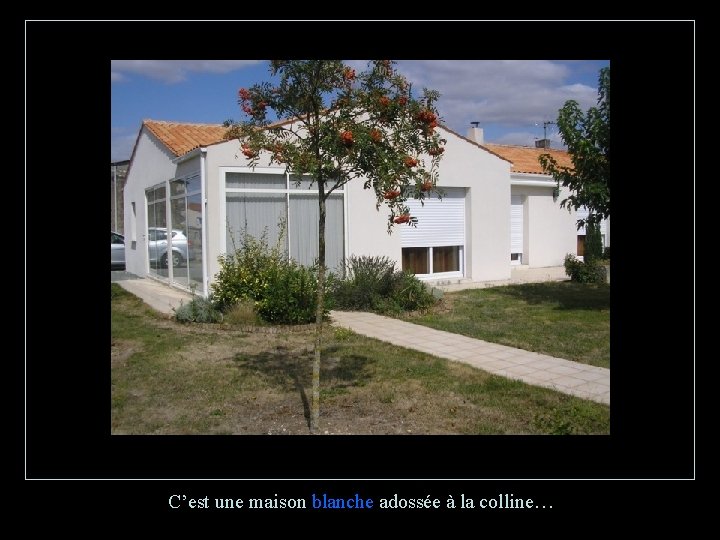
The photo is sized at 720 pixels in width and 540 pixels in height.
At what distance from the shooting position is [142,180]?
16359 millimetres

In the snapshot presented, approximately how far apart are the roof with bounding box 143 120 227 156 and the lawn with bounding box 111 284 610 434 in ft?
18.2

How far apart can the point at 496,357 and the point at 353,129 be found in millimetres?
4029

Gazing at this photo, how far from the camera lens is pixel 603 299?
40.7 ft

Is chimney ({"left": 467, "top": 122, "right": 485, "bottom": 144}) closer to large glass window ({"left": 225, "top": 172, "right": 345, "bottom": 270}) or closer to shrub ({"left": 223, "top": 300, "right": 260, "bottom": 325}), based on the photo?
large glass window ({"left": 225, "top": 172, "right": 345, "bottom": 270})

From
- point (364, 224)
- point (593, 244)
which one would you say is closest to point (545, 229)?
point (593, 244)

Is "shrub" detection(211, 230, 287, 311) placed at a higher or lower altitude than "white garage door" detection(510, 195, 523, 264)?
lower

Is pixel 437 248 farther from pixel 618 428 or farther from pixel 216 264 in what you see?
pixel 618 428

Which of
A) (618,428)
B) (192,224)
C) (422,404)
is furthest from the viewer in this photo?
(192,224)

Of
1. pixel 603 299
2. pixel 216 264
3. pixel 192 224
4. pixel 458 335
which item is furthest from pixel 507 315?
pixel 192 224

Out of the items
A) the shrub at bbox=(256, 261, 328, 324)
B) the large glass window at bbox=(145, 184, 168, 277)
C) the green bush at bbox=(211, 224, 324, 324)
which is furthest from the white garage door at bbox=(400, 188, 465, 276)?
the large glass window at bbox=(145, 184, 168, 277)

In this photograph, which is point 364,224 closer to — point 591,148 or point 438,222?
point 438,222

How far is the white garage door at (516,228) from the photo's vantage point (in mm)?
18062

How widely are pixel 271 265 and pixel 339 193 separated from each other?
3056 millimetres

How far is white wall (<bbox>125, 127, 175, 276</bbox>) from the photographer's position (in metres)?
14.2
